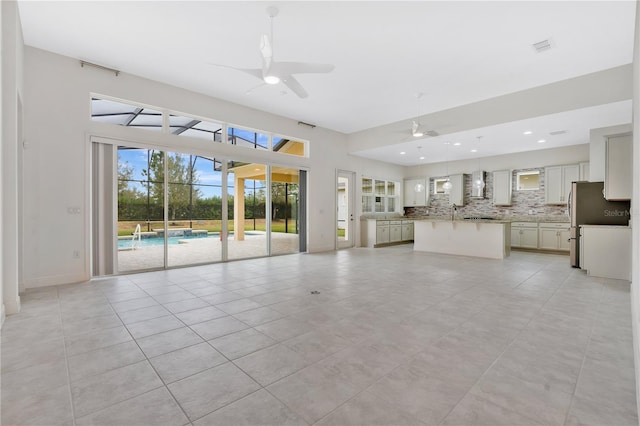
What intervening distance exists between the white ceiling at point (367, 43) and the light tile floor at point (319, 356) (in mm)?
3571

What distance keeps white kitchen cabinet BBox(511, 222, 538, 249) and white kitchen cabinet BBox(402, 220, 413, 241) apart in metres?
3.31

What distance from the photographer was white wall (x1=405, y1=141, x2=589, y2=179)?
8227 millimetres

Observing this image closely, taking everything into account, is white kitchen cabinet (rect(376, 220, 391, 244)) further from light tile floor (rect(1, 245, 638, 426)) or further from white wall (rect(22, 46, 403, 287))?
white wall (rect(22, 46, 403, 287))

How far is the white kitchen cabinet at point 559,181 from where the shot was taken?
8.15 metres

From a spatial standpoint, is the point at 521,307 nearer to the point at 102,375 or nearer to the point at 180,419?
the point at 180,419

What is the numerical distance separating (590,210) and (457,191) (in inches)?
173

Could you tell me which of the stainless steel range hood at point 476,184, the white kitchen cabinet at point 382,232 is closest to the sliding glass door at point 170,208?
the white kitchen cabinet at point 382,232

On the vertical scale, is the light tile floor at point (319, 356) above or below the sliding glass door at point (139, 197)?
below

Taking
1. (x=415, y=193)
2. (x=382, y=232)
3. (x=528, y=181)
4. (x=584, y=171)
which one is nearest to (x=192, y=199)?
(x=382, y=232)

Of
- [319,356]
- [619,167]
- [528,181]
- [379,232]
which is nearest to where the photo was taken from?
[319,356]

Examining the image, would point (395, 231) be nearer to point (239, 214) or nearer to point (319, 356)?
point (239, 214)

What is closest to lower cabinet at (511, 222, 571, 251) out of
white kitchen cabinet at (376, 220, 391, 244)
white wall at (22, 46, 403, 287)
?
white kitchen cabinet at (376, 220, 391, 244)

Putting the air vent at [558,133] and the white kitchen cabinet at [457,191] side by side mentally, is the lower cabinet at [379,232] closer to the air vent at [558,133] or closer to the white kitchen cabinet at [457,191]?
the white kitchen cabinet at [457,191]

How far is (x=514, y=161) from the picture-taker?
30.5 feet
